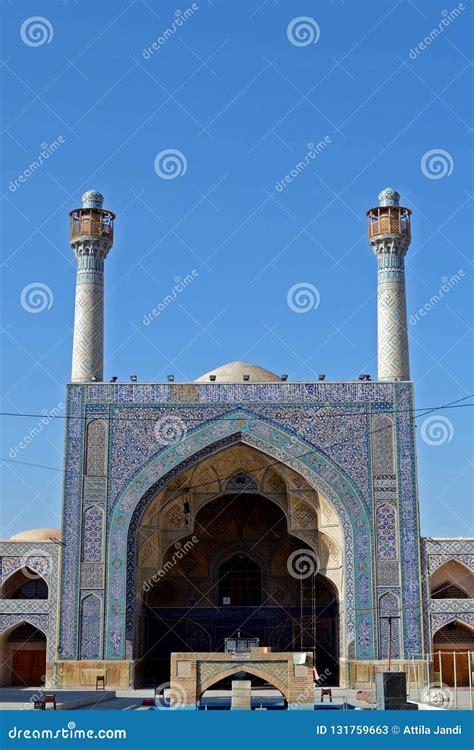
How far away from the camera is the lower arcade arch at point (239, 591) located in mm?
20562

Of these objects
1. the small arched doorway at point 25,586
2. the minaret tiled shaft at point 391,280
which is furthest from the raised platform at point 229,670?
the minaret tiled shaft at point 391,280

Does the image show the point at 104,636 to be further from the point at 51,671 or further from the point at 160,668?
the point at 160,668

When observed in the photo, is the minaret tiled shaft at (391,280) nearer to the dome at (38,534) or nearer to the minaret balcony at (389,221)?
the minaret balcony at (389,221)

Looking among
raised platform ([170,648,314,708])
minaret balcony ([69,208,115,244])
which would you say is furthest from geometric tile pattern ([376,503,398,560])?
minaret balcony ([69,208,115,244])

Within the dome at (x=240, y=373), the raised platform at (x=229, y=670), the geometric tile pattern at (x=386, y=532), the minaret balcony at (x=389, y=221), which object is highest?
the minaret balcony at (x=389, y=221)

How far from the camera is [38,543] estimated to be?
1852 cm

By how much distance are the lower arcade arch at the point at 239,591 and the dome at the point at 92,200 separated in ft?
18.9

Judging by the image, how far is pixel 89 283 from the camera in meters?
19.9

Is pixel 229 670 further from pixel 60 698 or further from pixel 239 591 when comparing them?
pixel 239 591

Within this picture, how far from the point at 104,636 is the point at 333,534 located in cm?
400

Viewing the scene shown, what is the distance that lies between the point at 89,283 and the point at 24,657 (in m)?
6.60

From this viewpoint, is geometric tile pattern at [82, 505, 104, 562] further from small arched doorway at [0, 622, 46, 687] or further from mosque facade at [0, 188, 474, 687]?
small arched doorway at [0, 622, 46, 687]
